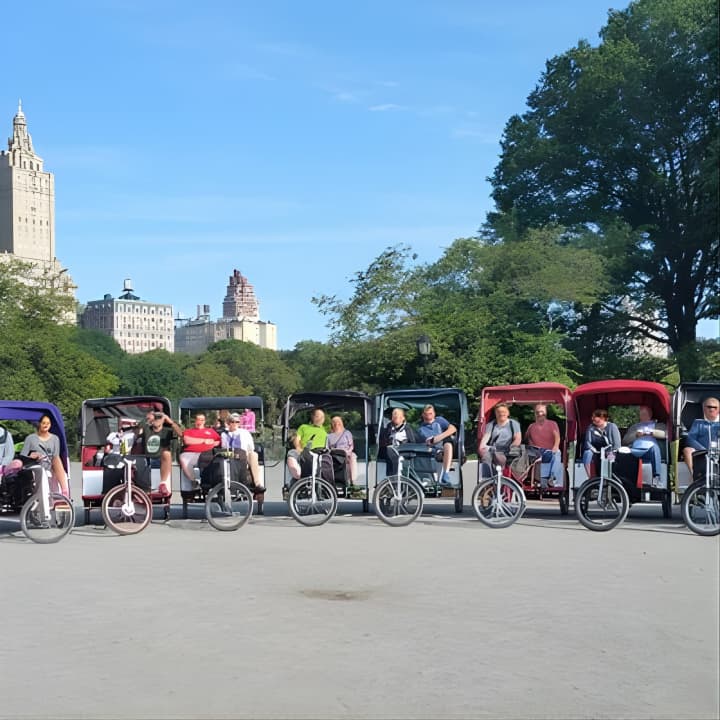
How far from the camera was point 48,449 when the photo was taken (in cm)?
1547

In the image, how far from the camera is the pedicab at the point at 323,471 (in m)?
15.9

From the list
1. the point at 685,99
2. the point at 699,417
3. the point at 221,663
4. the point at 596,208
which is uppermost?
the point at 685,99

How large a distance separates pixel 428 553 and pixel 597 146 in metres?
40.7

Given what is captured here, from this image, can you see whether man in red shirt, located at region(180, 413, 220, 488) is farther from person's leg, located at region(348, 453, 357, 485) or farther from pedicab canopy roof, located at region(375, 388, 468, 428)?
pedicab canopy roof, located at region(375, 388, 468, 428)

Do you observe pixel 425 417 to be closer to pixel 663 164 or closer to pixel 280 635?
pixel 280 635

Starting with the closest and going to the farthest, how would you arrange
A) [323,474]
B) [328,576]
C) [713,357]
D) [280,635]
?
[280,635] → [328,576] → [323,474] → [713,357]

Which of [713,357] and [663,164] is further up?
[663,164]

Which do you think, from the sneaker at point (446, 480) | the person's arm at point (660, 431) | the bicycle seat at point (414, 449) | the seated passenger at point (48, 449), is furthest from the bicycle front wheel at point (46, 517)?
the person's arm at point (660, 431)

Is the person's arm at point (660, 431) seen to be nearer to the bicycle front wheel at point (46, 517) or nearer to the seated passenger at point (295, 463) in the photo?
the seated passenger at point (295, 463)

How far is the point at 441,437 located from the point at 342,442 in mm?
1534

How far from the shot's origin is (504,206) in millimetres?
55938

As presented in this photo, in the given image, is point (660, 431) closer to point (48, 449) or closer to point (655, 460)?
point (655, 460)

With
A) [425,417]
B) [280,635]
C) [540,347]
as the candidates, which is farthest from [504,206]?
[280,635]

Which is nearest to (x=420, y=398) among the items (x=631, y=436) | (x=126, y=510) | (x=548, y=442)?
(x=548, y=442)
